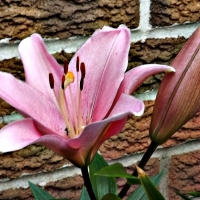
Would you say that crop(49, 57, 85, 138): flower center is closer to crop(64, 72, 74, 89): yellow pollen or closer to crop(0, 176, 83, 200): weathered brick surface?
crop(64, 72, 74, 89): yellow pollen

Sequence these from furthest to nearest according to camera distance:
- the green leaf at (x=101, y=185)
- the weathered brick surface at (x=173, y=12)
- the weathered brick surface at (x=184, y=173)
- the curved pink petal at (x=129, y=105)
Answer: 1. the weathered brick surface at (x=184, y=173)
2. the weathered brick surface at (x=173, y=12)
3. the green leaf at (x=101, y=185)
4. the curved pink petal at (x=129, y=105)

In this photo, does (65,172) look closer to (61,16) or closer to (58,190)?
(58,190)

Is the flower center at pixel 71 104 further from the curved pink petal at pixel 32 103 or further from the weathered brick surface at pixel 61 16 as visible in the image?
the weathered brick surface at pixel 61 16

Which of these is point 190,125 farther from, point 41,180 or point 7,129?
point 7,129

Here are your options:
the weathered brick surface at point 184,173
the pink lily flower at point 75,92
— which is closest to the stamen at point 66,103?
the pink lily flower at point 75,92

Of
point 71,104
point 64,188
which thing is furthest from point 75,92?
point 64,188

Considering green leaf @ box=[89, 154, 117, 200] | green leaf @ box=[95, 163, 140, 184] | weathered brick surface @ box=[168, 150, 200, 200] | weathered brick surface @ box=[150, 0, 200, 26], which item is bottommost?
weathered brick surface @ box=[168, 150, 200, 200]

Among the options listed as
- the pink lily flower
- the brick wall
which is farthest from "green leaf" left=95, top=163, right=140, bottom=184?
the brick wall
